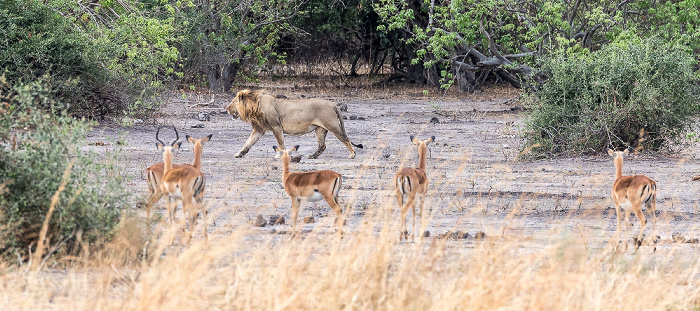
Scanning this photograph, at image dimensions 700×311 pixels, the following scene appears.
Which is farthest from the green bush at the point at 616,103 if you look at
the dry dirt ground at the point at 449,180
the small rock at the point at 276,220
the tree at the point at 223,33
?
the tree at the point at 223,33

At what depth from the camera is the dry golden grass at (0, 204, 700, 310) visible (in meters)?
5.23

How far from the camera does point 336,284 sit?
218 inches

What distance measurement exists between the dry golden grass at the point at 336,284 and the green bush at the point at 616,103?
8.06 m

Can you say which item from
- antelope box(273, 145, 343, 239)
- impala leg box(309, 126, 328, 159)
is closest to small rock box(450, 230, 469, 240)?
antelope box(273, 145, 343, 239)

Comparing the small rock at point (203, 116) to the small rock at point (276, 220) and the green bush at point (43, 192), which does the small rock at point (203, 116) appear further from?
the green bush at point (43, 192)

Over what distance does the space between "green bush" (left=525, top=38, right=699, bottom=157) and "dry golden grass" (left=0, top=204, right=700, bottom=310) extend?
26.5 feet

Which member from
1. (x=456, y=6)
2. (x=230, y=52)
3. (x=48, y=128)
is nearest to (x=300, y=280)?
(x=48, y=128)

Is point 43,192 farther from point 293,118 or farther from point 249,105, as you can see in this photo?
point 249,105

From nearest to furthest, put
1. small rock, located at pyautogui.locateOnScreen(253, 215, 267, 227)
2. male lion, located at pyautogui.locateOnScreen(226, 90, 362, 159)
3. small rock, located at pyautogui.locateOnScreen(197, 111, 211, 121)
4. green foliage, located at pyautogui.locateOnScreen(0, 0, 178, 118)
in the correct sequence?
small rock, located at pyautogui.locateOnScreen(253, 215, 267, 227) < male lion, located at pyautogui.locateOnScreen(226, 90, 362, 159) < green foliage, located at pyautogui.locateOnScreen(0, 0, 178, 118) < small rock, located at pyautogui.locateOnScreen(197, 111, 211, 121)

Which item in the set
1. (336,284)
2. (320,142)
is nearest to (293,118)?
(320,142)

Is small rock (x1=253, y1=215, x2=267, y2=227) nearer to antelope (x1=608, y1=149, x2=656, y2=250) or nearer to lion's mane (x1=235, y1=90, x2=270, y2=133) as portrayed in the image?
antelope (x1=608, y1=149, x2=656, y2=250)

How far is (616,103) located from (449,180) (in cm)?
407

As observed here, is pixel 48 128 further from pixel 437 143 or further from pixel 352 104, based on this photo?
pixel 352 104

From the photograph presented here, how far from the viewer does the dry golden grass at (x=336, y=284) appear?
206 inches
